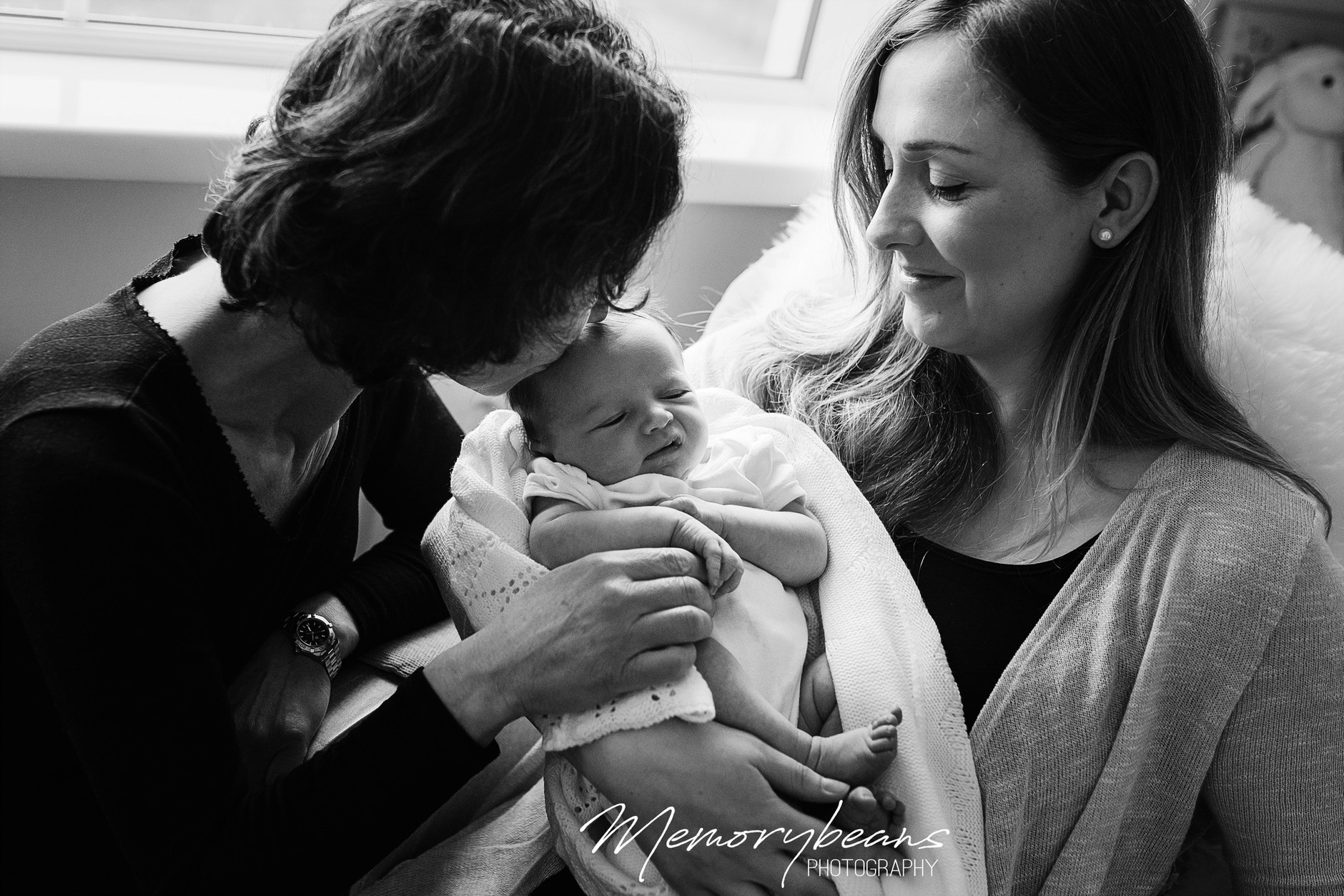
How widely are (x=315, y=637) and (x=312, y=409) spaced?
299 mm

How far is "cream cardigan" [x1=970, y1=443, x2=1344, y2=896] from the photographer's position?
125 centimetres

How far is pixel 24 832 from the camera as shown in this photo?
1254mm

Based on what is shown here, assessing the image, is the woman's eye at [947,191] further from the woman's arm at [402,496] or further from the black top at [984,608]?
the woman's arm at [402,496]

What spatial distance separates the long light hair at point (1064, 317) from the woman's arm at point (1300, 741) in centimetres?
19

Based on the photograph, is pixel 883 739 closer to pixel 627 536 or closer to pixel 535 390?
pixel 627 536

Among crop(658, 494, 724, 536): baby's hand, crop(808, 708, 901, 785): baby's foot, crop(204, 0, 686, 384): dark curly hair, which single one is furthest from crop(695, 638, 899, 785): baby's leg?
crop(204, 0, 686, 384): dark curly hair

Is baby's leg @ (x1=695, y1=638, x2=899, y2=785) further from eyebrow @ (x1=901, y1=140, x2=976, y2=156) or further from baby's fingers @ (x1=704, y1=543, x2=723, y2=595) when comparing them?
eyebrow @ (x1=901, y1=140, x2=976, y2=156)

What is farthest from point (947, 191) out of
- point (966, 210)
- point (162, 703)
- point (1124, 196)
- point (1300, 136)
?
point (1300, 136)

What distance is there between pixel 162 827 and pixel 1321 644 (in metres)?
1.23

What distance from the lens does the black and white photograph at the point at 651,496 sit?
42.4 inches

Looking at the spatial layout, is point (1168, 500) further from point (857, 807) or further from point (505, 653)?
point (505, 653)

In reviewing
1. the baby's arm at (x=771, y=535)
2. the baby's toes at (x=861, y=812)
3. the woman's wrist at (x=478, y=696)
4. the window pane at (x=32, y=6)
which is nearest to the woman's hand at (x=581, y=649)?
the woman's wrist at (x=478, y=696)

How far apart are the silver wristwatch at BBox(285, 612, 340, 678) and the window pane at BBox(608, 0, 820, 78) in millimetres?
1606

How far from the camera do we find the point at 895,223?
143cm
